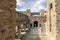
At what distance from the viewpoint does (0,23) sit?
2.78 metres

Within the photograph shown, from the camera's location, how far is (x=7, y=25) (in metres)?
3.12

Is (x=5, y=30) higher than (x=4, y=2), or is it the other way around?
(x=4, y=2)

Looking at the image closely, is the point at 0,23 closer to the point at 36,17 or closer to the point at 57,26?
the point at 57,26

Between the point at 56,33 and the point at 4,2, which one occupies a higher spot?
the point at 4,2

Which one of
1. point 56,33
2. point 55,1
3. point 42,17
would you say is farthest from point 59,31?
point 42,17

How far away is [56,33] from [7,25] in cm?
470

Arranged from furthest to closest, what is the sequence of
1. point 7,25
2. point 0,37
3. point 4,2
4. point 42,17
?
1. point 42,17
2. point 7,25
3. point 4,2
4. point 0,37

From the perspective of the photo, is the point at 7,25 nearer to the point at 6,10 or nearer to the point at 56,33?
the point at 6,10

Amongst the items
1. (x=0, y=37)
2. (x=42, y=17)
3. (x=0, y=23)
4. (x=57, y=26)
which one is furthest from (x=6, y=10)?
(x=42, y=17)

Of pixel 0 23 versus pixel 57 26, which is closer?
pixel 0 23

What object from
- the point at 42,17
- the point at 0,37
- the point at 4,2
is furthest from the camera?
the point at 42,17

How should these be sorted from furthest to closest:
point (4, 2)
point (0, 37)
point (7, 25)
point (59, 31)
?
point (59, 31) → point (7, 25) → point (4, 2) → point (0, 37)

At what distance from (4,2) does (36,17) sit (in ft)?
76.6

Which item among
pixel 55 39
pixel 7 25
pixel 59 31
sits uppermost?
pixel 7 25
